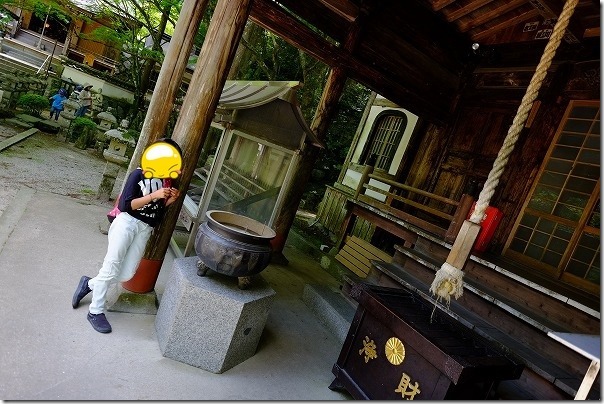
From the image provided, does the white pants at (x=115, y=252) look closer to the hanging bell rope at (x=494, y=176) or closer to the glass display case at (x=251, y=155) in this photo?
the glass display case at (x=251, y=155)

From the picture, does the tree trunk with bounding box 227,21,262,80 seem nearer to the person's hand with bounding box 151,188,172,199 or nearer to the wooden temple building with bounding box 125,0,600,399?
the wooden temple building with bounding box 125,0,600,399

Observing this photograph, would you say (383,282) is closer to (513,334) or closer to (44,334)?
(513,334)

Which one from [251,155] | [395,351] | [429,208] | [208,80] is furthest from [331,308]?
[208,80]

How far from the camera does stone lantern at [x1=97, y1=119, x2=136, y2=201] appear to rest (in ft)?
23.1

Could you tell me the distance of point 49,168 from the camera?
27.0 feet

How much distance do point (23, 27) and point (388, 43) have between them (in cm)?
3179

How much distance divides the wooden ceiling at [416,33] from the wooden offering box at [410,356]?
12.9 feet

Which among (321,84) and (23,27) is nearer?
(321,84)

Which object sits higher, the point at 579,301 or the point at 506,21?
the point at 506,21

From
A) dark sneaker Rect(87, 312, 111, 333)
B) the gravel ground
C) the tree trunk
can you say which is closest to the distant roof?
dark sneaker Rect(87, 312, 111, 333)

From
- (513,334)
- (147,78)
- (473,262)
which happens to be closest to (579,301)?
(513,334)

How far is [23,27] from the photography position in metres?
27.1

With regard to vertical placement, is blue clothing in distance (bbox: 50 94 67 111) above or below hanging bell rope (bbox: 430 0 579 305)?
below

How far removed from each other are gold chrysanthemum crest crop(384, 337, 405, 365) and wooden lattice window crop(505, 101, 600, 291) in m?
4.13
